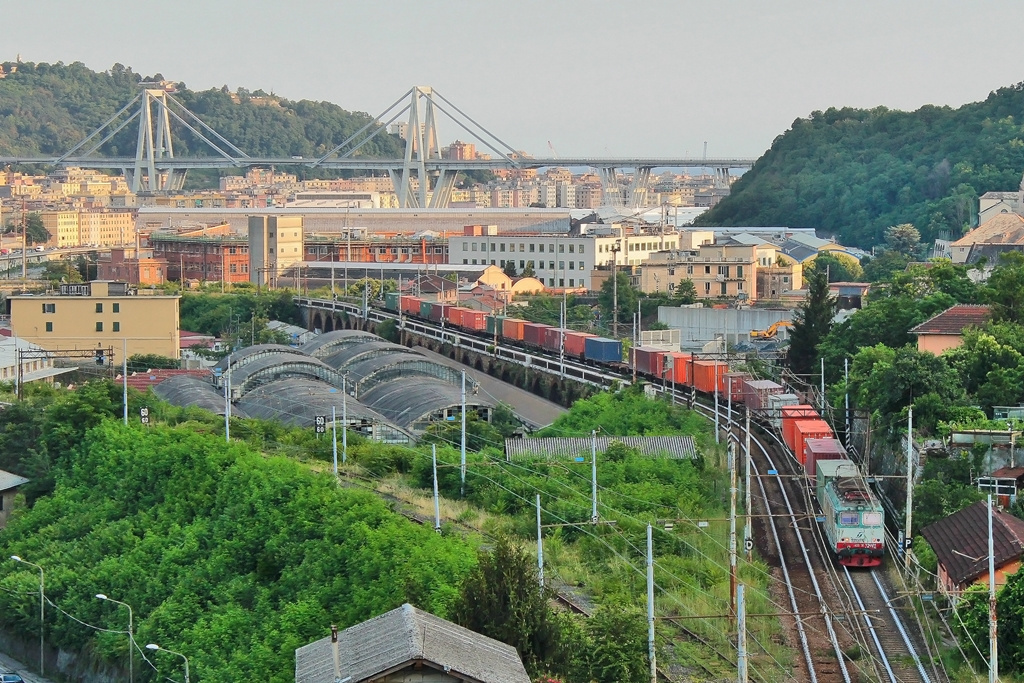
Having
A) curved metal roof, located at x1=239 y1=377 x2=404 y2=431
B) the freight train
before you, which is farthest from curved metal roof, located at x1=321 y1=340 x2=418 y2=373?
curved metal roof, located at x1=239 y1=377 x2=404 y2=431

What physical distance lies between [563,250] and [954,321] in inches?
1061

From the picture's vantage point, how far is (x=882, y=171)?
5825cm

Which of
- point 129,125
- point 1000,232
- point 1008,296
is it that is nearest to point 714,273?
point 1000,232

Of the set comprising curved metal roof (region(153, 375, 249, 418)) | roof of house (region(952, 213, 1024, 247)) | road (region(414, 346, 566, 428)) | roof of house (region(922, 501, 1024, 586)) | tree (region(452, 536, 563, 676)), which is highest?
roof of house (region(952, 213, 1024, 247))

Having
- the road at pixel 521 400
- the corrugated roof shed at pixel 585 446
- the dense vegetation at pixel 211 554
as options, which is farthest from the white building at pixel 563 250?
the dense vegetation at pixel 211 554

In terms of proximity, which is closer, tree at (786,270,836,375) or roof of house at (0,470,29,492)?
roof of house at (0,470,29,492)

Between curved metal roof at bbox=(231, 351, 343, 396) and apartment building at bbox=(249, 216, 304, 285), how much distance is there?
25933mm

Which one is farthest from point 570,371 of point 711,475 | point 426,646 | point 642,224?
point 642,224

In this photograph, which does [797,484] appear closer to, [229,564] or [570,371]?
[229,564]

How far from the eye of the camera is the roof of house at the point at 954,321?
21.8 m

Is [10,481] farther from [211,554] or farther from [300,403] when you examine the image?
[211,554]

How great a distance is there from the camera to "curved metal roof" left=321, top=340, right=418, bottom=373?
97.1 ft

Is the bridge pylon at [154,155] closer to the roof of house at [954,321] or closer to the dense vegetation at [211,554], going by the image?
the roof of house at [954,321]

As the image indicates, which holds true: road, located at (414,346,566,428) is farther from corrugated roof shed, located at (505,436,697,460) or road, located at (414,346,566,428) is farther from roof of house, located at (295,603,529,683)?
roof of house, located at (295,603,529,683)
